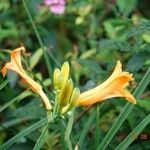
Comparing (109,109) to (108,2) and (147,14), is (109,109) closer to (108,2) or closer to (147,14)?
(108,2)

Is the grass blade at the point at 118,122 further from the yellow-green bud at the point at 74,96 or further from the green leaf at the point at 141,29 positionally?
the green leaf at the point at 141,29

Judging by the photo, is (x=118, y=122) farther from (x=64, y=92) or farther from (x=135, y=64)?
(x=135, y=64)

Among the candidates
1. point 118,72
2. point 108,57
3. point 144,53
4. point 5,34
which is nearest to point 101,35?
point 108,57

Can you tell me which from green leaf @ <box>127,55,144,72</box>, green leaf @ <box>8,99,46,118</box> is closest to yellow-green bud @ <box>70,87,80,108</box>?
green leaf @ <box>127,55,144,72</box>

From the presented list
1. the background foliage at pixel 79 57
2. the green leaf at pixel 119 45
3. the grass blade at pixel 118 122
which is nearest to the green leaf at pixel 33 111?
the background foliage at pixel 79 57

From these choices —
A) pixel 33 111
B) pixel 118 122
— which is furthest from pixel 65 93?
pixel 33 111
